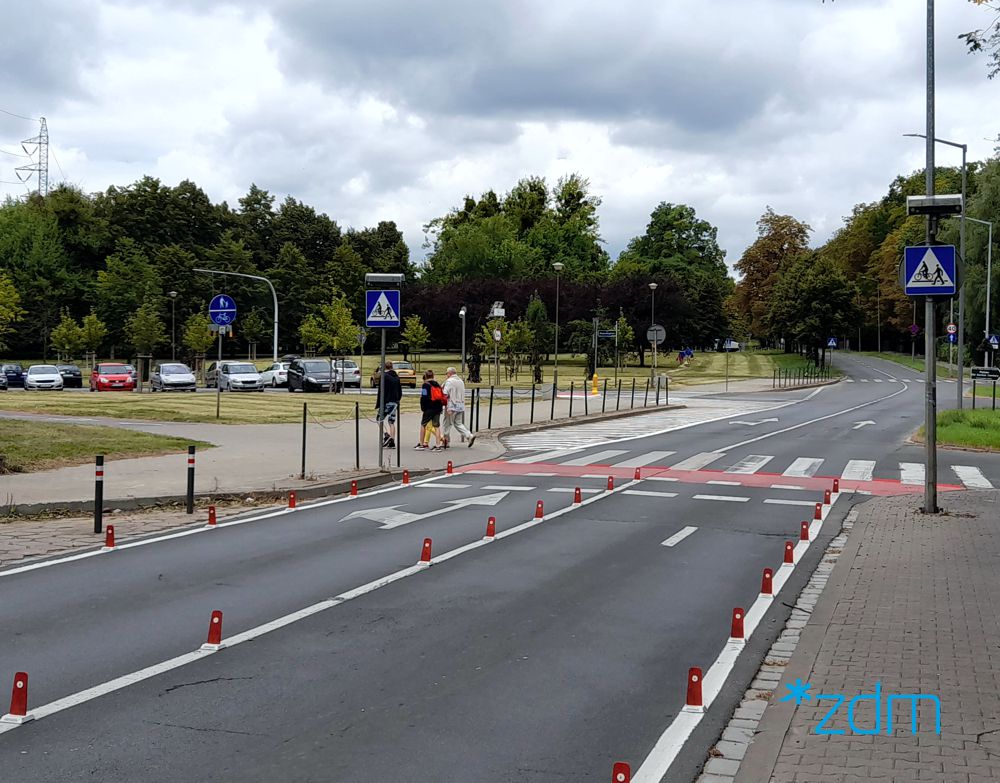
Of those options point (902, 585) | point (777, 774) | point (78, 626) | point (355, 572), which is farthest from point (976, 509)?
point (78, 626)

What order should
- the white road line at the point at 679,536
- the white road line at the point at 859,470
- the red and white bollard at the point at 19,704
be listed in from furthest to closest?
the white road line at the point at 859,470
the white road line at the point at 679,536
the red and white bollard at the point at 19,704

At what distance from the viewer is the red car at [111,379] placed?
49.7m

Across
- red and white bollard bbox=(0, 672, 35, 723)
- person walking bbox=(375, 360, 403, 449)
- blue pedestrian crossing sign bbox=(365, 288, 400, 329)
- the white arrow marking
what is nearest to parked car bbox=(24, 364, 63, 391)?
person walking bbox=(375, 360, 403, 449)

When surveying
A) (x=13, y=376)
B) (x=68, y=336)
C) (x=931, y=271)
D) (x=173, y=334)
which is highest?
(x=173, y=334)

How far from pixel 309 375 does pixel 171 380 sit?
6422 mm

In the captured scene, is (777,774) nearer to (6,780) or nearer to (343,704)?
(343,704)

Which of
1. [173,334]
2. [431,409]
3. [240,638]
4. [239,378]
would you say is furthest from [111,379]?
[240,638]

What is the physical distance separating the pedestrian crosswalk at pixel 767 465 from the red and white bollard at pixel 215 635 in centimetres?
1150

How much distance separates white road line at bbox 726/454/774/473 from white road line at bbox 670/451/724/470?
23.2 inches

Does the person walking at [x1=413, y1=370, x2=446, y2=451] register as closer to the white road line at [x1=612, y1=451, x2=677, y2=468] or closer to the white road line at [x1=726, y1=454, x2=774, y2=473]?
the white road line at [x1=612, y1=451, x2=677, y2=468]

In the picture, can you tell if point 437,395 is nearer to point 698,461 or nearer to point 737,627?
point 698,461

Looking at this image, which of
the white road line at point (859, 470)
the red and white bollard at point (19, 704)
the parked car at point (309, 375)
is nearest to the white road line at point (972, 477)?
the white road line at point (859, 470)

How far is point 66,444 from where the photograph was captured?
19328mm

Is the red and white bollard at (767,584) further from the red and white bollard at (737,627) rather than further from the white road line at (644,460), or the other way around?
the white road line at (644,460)
